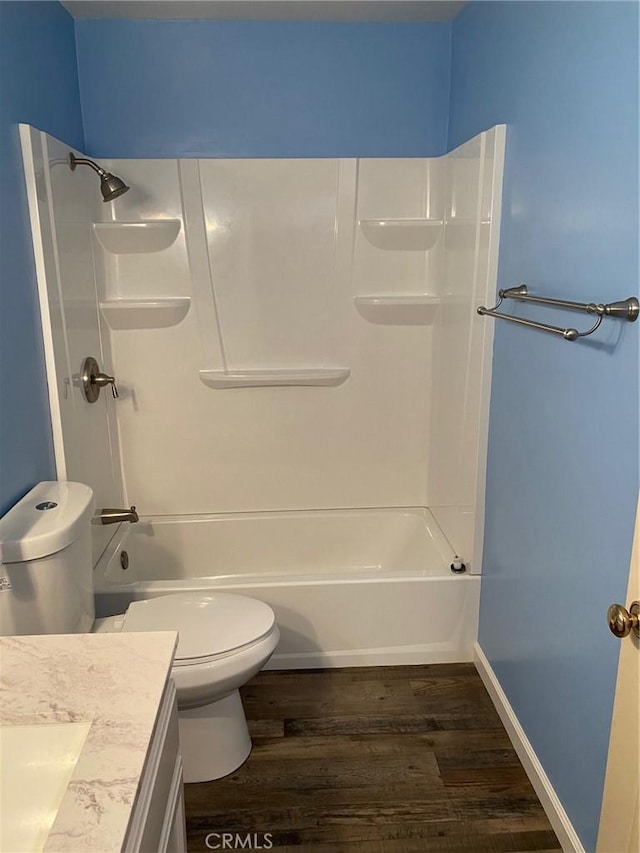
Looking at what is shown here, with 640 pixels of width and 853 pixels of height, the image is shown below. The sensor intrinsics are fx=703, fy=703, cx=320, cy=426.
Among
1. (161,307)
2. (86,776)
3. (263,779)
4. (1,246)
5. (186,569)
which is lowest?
(263,779)

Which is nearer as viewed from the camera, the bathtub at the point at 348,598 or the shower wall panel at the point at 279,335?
the bathtub at the point at 348,598

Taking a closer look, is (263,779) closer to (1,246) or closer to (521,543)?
(521,543)

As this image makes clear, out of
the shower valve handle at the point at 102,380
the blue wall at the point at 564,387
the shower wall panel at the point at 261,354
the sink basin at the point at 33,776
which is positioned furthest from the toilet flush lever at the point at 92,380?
the sink basin at the point at 33,776

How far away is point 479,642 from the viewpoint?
2486mm

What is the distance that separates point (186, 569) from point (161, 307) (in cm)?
108

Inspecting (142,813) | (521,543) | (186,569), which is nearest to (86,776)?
(142,813)

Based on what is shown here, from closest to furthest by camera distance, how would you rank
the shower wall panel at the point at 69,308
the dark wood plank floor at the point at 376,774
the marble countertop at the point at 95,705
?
the marble countertop at the point at 95,705 < the dark wood plank floor at the point at 376,774 < the shower wall panel at the point at 69,308

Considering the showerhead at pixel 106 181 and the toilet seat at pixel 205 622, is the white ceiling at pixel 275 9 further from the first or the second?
the toilet seat at pixel 205 622

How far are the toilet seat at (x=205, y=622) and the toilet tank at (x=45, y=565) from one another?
0.18 meters

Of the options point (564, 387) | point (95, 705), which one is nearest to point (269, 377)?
point (564, 387)

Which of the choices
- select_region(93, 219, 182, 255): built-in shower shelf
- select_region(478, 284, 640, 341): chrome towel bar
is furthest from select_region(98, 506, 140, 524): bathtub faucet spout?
select_region(478, 284, 640, 341): chrome towel bar

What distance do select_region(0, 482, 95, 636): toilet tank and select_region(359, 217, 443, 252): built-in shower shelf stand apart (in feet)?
4.97

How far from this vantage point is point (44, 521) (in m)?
1.81

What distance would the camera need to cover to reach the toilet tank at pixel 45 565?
67.2 inches
